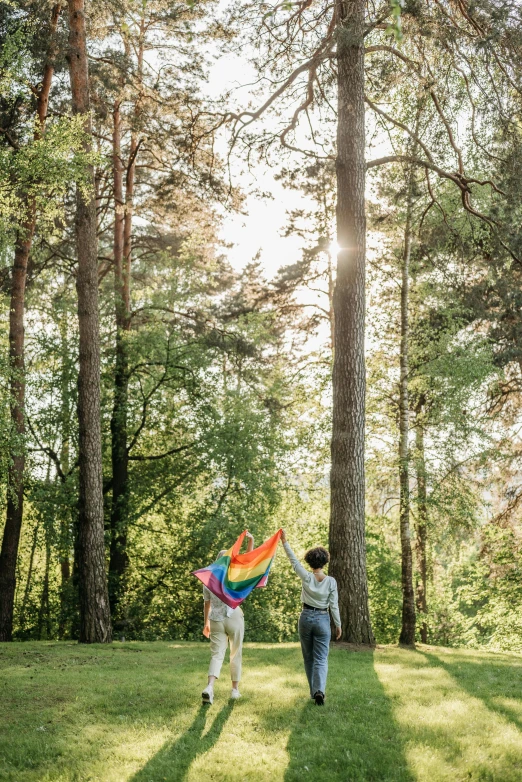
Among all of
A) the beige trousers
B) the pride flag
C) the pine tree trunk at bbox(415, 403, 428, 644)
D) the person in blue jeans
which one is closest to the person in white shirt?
the beige trousers

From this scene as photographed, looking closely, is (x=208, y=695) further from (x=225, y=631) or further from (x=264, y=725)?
(x=264, y=725)

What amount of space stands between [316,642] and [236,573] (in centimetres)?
123

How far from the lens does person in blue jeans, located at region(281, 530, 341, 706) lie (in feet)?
23.7

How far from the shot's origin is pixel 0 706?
752 cm

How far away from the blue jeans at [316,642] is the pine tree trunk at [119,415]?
12.1 meters

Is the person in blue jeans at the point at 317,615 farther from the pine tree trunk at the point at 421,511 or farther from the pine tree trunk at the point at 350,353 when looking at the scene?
the pine tree trunk at the point at 421,511

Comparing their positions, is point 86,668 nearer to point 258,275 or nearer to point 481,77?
point 481,77

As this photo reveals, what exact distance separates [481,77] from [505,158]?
144 cm

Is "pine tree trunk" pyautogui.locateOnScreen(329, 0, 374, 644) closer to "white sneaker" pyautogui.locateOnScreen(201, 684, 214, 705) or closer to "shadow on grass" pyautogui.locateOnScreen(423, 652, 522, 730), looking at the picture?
"shadow on grass" pyautogui.locateOnScreen(423, 652, 522, 730)

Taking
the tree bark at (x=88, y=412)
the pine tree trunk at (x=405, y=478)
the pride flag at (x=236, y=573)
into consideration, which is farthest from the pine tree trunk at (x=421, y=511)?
the pride flag at (x=236, y=573)

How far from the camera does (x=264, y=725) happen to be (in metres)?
6.64

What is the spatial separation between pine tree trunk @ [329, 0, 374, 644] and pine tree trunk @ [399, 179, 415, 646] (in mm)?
3823

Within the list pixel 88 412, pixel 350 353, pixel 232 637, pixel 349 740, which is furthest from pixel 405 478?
pixel 349 740

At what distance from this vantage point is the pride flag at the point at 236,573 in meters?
7.70
